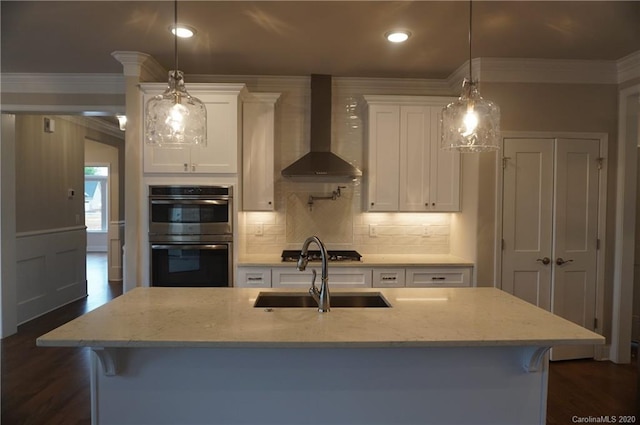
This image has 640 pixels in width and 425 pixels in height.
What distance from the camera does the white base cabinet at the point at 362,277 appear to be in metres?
3.15

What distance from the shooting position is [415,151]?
3.43 metres

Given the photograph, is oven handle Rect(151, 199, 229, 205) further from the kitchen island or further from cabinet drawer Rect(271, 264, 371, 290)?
the kitchen island

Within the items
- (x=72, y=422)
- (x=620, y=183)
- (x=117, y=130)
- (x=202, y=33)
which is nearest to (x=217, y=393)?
(x=72, y=422)

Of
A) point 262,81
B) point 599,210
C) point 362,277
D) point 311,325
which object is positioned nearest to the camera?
point 311,325

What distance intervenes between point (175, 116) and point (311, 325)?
4.17 ft

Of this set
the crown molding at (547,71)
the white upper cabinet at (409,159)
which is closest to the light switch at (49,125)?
the white upper cabinet at (409,159)

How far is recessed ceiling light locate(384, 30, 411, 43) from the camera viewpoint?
2695 millimetres

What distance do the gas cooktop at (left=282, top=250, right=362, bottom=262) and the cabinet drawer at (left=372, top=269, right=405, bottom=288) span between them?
260 mm

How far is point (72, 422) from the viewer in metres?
2.34

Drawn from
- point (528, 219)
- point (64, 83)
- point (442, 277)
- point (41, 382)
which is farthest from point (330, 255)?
point (64, 83)

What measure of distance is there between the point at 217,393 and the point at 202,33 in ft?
8.17

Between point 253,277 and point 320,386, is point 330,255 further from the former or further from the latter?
point 320,386

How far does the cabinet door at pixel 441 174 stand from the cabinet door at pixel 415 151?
0.04 metres

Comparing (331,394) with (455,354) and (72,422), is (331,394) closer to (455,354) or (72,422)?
(455,354)
